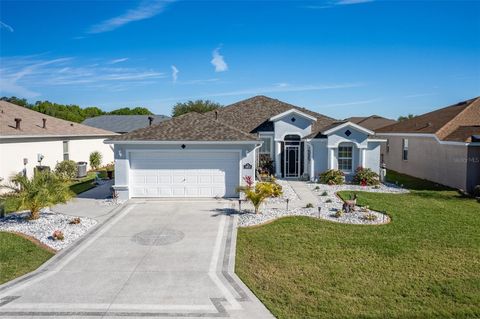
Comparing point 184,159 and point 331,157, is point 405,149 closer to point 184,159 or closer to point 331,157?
point 331,157

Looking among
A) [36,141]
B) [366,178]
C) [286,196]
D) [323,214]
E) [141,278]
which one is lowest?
[141,278]

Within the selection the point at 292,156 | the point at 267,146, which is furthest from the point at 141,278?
the point at 292,156

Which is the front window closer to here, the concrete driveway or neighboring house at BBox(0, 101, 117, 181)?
the concrete driveway

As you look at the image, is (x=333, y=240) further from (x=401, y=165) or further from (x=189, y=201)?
(x=401, y=165)

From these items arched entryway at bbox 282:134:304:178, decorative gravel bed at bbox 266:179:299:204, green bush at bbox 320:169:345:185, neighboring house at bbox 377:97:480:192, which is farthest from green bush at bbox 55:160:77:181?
neighboring house at bbox 377:97:480:192

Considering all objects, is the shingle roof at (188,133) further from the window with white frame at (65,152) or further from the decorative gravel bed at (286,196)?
the window with white frame at (65,152)

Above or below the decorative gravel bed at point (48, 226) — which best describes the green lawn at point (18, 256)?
below

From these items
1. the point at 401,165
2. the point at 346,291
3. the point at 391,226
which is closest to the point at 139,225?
the point at 346,291

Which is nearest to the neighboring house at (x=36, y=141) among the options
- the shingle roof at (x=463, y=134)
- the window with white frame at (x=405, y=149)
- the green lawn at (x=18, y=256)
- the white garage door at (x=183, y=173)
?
the white garage door at (x=183, y=173)
